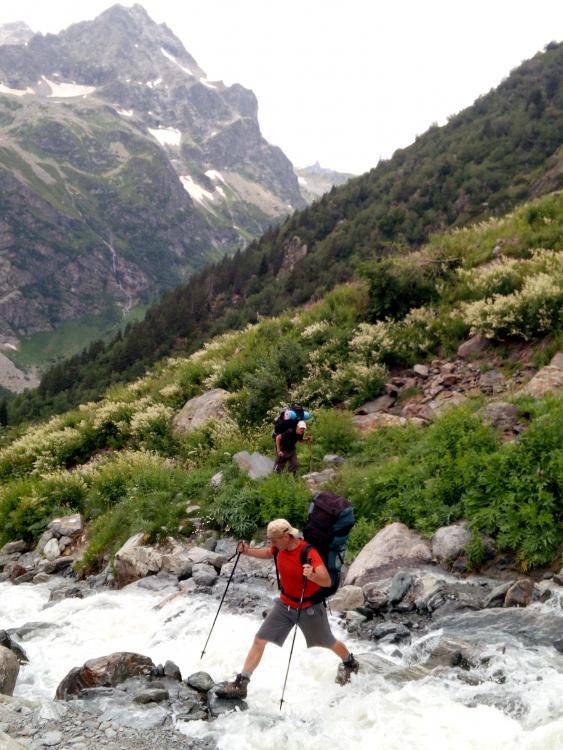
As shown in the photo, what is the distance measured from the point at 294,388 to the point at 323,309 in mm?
4357

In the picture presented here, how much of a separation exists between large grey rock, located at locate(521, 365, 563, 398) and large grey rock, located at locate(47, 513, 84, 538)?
32.2ft

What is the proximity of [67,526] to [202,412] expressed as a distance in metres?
4.85

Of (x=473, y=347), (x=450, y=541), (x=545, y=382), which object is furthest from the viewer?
(x=473, y=347)

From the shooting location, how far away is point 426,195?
7406 cm

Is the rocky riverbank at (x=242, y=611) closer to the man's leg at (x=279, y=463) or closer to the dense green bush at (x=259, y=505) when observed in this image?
the dense green bush at (x=259, y=505)

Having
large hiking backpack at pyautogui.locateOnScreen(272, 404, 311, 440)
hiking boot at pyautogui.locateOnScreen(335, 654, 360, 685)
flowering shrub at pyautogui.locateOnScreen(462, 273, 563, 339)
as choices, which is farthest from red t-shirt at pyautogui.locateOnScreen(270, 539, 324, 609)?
flowering shrub at pyautogui.locateOnScreen(462, 273, 563, 339)

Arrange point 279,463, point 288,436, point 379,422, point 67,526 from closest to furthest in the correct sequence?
point 288,436, point 279,463, point 379,422, point 67,526

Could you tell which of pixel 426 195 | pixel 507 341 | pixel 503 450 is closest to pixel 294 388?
pixel 507 341

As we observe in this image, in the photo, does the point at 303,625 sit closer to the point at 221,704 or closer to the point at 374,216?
the point at 221,704

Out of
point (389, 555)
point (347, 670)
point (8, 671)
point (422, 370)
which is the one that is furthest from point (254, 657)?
point (422, 370)

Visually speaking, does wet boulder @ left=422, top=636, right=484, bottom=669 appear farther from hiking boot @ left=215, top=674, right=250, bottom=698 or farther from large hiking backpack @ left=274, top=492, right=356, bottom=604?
hiking boot @ left=215, top=674, right=250, bottom=698

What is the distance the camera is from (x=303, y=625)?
571cm

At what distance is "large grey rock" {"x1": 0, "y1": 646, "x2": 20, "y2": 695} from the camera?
5.56 m

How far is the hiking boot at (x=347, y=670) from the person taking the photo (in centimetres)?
539
